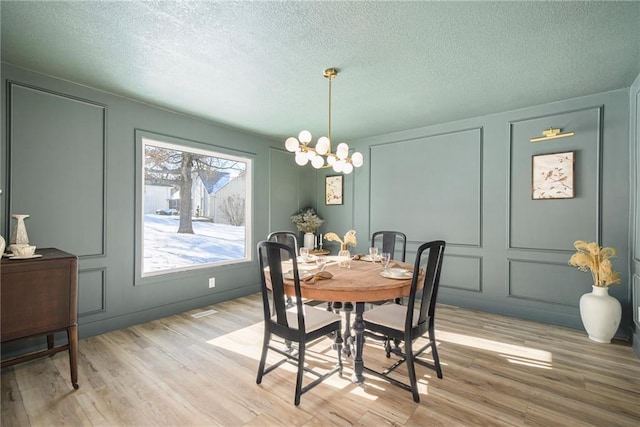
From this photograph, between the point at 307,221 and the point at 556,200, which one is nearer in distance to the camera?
the point at 556,200

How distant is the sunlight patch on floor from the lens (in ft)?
8.35

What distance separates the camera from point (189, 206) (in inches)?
157

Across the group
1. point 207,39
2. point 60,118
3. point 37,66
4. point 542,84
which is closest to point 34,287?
point 60,118

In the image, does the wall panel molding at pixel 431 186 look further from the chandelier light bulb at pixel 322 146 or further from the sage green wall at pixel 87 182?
the sage green wall at pixel 87 182

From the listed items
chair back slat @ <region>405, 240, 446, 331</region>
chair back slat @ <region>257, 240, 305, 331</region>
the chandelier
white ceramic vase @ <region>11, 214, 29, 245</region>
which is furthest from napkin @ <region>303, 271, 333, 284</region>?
white ceramic vase @ <region>11, 214, 29, 245</region>

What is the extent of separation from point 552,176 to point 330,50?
2.94 metres

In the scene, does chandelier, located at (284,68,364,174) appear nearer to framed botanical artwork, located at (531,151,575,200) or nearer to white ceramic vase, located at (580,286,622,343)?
framed botanical artwork, located at (531,151,575,200)

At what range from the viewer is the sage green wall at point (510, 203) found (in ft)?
10.2

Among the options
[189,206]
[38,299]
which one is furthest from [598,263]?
[38,299]

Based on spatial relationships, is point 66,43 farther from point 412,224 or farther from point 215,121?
point 412,224

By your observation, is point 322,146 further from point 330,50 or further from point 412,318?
point 412,318

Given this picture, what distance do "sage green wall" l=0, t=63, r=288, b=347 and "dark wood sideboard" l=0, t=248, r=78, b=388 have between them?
791 millimetres

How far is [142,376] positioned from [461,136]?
4.36 metres

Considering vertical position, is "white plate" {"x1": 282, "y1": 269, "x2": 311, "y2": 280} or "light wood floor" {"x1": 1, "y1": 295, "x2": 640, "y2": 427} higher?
"white plate" {"x1": 282, "y1": 269, "x2": 311, "y2": 280}
